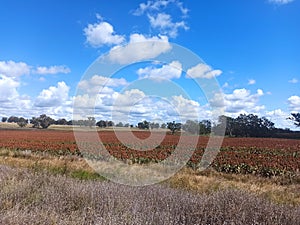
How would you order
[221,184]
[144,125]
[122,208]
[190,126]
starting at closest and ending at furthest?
[122,208], [221,184], [190,126], [144,125]

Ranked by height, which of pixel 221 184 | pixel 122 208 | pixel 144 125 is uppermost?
pixel 144 125

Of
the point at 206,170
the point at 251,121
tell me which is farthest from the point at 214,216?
the point at 251,121

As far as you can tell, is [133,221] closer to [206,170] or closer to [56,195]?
[56,195]

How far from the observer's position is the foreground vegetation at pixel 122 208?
164 inches

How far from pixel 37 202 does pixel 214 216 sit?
2695mm

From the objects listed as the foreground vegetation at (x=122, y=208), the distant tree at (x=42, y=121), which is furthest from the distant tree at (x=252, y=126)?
the foreground vegetation at (x=122, y=208)

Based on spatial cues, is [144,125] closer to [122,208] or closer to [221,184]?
[221,184]

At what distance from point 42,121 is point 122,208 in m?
108

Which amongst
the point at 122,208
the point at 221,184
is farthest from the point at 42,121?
the point at 122,208

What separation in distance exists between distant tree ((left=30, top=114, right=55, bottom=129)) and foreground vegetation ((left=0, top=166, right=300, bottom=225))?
105m

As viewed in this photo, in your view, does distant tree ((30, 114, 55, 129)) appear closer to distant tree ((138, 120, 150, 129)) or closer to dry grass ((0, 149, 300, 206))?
distant tree ((138, 120, 150, 129))

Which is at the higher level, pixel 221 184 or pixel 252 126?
pixel 252 126

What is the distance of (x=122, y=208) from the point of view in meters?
4.87

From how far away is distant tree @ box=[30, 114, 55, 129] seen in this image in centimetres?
10625
